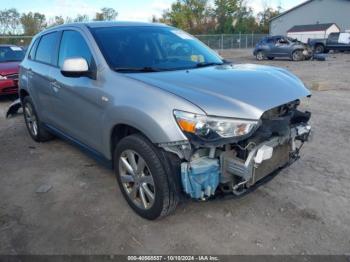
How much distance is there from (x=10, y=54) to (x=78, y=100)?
331 inches

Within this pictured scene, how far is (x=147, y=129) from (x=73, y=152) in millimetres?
2672

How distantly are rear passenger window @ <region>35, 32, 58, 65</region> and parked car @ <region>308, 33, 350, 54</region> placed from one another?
27614 millimetres

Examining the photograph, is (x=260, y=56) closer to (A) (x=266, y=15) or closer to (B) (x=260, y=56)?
(B) (x=260, y=56)

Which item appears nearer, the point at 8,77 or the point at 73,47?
the point at 73,47

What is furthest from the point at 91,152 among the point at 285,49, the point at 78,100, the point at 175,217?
the point at 285,49

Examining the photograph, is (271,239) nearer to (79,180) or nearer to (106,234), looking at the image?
(106,234)

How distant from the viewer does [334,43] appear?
28.9 metres

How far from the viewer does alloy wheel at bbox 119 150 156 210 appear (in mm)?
3176

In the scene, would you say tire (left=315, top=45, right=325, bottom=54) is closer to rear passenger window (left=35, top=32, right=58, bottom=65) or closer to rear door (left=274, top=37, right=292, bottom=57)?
rear door (left=274, top=37, right=292, bottom=57)

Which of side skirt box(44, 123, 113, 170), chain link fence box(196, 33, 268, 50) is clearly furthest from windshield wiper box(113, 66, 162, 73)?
chain link fence box(196, 33, 268, 50)

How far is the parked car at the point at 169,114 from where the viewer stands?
2.80 metres

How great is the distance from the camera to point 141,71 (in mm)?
3465

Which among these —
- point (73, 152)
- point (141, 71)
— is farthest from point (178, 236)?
point (73, 152)

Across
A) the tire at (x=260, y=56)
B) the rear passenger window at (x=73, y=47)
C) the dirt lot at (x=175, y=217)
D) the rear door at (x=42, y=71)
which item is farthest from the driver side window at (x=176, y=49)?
the tire at (x=260, y=56)
